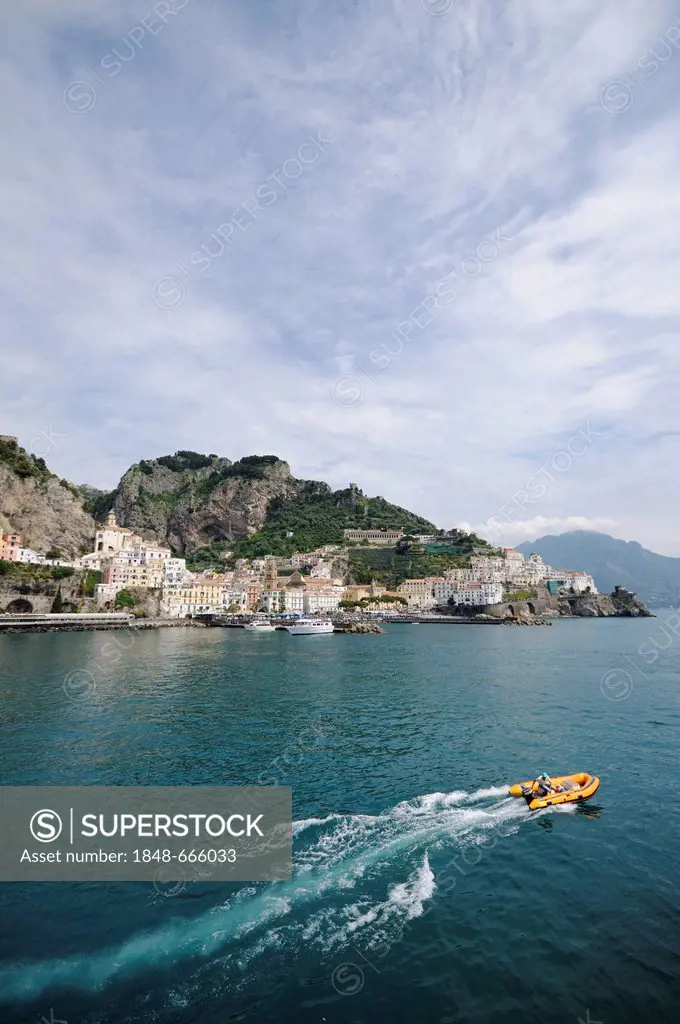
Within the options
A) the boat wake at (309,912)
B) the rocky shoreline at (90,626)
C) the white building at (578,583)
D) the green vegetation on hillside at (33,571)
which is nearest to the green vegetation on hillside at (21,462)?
the green vegetation on hillside at (33,571)

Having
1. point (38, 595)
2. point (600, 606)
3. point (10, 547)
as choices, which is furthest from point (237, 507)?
point (600, 606)

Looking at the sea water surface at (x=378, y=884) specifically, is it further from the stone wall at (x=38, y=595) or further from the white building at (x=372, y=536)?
the white building at (x=372, y=536)

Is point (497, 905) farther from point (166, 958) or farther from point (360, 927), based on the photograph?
point (166, 958)

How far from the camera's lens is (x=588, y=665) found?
46406mm

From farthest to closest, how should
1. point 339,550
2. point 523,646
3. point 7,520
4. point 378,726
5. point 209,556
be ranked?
point 209,556
point 339,550
point 7,520
point 523,646
point 378,726

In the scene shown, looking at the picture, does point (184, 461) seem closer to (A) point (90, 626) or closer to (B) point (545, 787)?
(A) point (90, 626)

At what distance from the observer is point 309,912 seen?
1048cm

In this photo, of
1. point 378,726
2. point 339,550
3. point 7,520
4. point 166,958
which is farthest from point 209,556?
point 166,958

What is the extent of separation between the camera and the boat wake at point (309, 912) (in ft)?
28.8

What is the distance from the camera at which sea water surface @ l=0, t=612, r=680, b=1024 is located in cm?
834

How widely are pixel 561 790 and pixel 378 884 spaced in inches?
296

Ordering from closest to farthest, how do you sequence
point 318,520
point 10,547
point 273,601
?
point 10,547
point 273,601
point 318,520

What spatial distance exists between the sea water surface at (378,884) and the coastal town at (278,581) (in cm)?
6839

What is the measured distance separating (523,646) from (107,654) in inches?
1836
